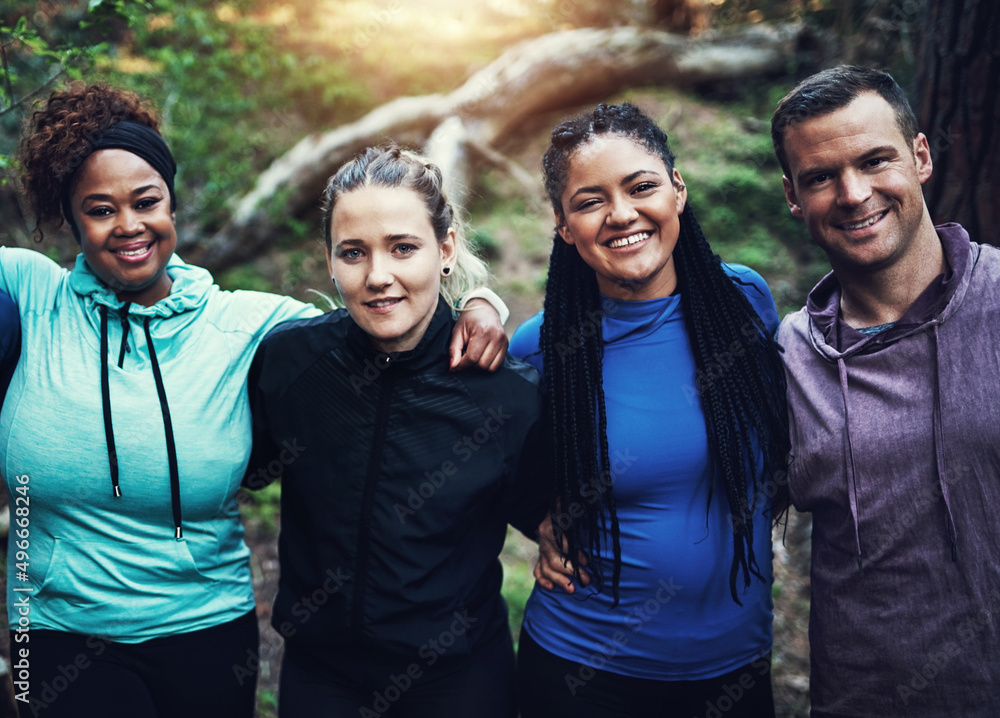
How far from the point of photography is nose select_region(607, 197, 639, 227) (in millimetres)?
2281

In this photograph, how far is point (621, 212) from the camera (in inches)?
90.0

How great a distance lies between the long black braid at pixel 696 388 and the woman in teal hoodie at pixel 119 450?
1.16 feet

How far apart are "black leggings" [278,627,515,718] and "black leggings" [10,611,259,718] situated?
21 centimetres

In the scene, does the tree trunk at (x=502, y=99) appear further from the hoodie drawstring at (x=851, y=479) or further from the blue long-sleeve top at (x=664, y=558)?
the hoodie drawstring at (x=851, y=479)

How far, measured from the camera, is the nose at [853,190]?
2.13 m

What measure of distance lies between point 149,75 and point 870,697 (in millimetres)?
7157

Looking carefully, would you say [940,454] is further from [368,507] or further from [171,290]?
[171,290]

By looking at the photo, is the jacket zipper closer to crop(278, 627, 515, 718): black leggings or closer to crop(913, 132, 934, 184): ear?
crop(278, 627, 515, 718): black leggings

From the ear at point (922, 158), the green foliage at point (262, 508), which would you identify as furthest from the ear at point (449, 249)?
the green foliage at point (262, 508)

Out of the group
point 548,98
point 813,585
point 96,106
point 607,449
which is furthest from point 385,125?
point 813,585

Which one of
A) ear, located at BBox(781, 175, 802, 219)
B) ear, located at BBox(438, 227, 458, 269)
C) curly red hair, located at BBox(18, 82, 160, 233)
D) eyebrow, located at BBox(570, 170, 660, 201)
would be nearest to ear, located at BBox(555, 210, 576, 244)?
eyebrow, located at BBox(570, 170, 660, 201)

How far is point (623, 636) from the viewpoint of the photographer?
227 cm

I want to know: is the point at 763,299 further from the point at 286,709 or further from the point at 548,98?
the point at 548,98

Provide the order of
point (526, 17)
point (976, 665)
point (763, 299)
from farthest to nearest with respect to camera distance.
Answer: point (526, 17)
point (763, 299)
point (976, 665)
